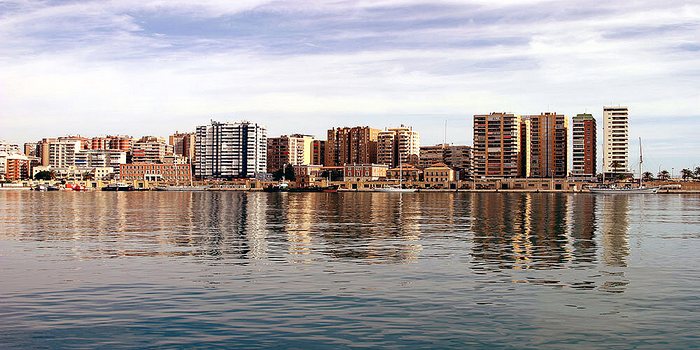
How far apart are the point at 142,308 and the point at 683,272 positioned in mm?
23424

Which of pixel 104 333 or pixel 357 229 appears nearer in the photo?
pixel 104 333

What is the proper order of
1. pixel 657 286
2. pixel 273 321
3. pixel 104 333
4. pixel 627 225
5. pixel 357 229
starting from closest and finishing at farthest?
pixel 104 333 → pixel 273 321 → pixel 657 286 → pixel 357 229 → pixel 627 225

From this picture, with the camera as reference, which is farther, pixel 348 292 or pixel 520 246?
pixel 520 246

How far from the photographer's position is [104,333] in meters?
21.1

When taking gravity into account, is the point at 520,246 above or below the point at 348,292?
above

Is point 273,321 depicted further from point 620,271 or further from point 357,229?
point 357,229

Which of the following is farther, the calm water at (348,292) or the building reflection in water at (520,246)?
the building reflection in water at (520,246)

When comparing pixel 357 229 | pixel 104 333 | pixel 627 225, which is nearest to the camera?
pixel 104 333

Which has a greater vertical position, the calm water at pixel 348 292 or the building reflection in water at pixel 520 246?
the building reflection in water at pixel 520 246

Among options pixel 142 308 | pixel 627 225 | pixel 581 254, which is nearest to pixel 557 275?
pixel 581 254

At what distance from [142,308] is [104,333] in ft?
11.5

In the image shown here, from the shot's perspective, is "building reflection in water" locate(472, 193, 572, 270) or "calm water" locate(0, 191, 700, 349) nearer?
"calm water" locate(0, 191, 700, 349)

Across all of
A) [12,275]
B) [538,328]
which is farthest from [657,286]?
[12,275]

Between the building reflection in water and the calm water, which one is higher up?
the building reflection in water
